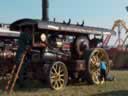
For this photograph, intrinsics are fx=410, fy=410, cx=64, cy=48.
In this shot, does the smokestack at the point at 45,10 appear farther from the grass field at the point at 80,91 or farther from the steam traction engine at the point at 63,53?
the grass field at the point at 80,91

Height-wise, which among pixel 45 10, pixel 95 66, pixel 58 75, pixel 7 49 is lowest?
pixel 95 66

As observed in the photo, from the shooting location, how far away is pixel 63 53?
13883mm

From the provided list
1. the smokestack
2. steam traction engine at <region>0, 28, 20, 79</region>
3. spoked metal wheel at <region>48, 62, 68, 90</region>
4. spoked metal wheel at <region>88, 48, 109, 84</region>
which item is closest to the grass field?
spoked metal wheel at <region>48, 62, 68, 90</region>

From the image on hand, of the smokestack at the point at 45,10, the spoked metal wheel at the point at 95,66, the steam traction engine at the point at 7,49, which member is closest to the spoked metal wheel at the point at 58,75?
the spoked metal wheel at the point at 95,66

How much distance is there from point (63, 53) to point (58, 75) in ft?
4.18

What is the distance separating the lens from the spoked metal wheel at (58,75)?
12505 mm

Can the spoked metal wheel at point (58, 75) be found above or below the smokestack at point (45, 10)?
below

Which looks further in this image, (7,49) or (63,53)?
(7,49)

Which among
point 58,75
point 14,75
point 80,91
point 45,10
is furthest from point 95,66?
point 45,10

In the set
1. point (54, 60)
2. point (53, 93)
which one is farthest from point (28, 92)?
point (54, 60)

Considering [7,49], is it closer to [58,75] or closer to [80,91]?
[58,75]

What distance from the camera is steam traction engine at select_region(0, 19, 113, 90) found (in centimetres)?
1270

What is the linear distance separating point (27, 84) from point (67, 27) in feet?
7.91

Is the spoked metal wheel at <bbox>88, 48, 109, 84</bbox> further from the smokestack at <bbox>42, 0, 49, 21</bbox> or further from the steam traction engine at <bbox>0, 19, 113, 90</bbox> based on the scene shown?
the smokestack at <bbox>42, 0, 49, 21</bbox>
